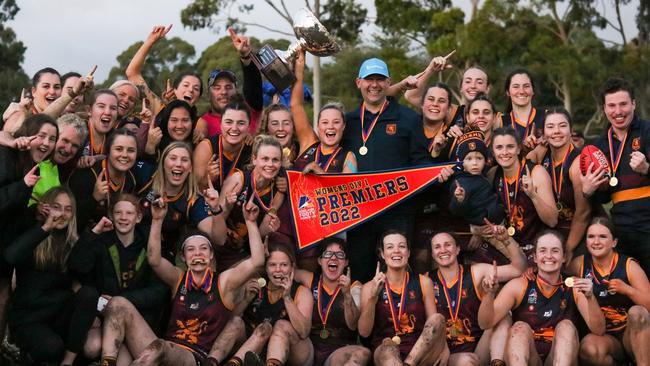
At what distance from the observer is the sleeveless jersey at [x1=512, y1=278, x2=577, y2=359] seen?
7.80m

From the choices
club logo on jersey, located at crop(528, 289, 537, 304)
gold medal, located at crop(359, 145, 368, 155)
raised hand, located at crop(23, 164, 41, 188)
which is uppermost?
gold medal, located at crop(359, 145, 368, 155)

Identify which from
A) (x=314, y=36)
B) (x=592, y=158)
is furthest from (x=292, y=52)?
(x=592, y=158)

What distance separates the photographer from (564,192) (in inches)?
327

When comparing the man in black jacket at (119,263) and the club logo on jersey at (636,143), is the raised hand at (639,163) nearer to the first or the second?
the club logo on jersey at (636,143)

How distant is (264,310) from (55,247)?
6.18ft

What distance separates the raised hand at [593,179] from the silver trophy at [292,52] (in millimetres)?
2754

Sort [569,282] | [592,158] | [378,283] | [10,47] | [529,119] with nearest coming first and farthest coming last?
[569,282] < [378,283] < [592,158] < [529,119] < [10,47]

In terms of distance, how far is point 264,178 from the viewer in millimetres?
8383

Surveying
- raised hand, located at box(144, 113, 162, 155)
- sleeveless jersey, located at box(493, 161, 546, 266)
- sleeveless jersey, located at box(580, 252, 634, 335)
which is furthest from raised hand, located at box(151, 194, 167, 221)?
sleeveless jersey, located at box(580, 252, 634, 335)

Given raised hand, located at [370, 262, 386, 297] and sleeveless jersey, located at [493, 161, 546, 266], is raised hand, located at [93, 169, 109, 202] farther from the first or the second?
sleeveless jersey, located at [493, 161, 546, 266]

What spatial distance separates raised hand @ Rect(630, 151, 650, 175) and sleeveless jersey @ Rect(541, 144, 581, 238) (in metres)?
0.60

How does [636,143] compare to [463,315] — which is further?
[636,143]

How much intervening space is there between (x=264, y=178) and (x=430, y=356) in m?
2.18

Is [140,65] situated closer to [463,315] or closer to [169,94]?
[169,94]
